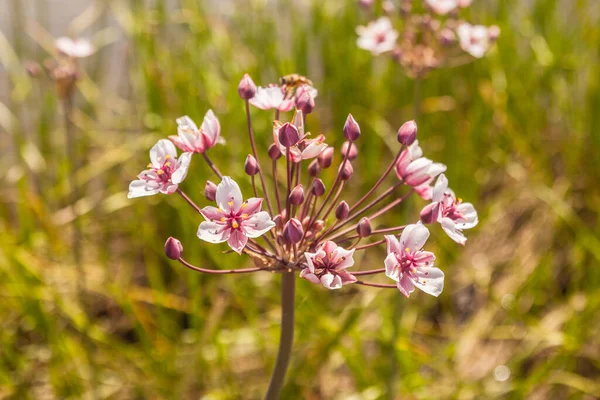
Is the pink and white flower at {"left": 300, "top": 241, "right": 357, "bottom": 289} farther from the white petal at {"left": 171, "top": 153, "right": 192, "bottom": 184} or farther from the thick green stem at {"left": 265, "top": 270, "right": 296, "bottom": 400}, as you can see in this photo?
the white petal at {"left": 171, "top": 153, "right": 192, "bottom": 184}

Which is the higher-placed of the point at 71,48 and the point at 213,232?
the point at 71,48

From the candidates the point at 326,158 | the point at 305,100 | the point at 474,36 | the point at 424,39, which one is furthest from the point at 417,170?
the point at 474,36

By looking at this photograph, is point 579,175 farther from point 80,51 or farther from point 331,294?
point 80,51

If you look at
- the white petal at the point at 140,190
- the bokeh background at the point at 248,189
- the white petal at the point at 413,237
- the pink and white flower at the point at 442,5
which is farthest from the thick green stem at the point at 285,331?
the pink and white flower at the point at 442,5

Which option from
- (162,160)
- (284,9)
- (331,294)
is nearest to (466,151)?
(331,294)

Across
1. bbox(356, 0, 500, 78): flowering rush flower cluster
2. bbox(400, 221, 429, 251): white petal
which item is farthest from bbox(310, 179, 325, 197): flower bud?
bbox(356, 0, 500, 78): flowering rush flower cluster

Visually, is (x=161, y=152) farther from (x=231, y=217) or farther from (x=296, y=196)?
(x=296, y=196)

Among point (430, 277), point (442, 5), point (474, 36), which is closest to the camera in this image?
point (430, 277)
